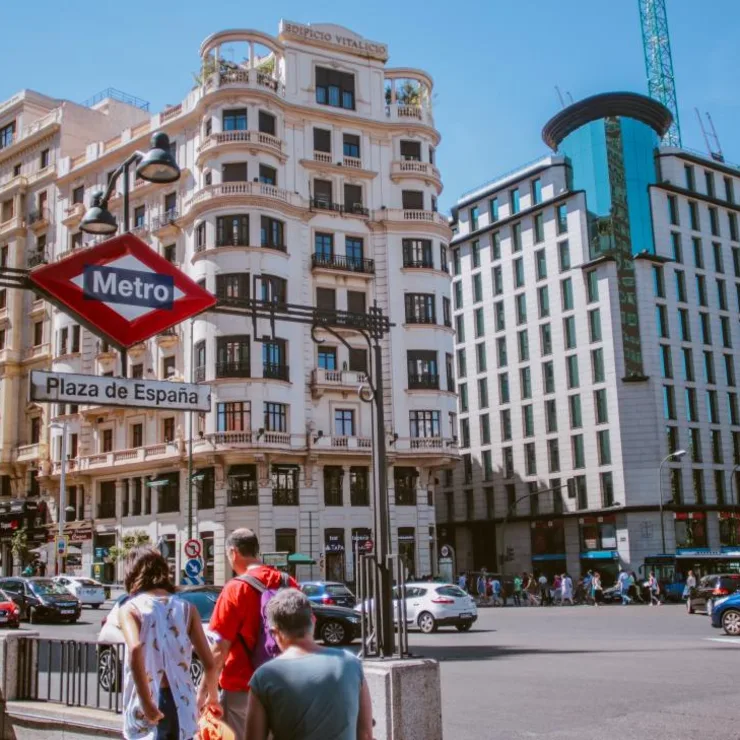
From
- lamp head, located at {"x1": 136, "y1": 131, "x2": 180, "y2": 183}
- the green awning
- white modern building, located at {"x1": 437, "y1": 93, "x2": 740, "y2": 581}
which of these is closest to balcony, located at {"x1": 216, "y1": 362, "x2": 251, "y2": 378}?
the green awning

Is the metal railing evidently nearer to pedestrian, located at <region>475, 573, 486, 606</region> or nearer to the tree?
the tree

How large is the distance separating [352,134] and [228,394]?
1624 cm

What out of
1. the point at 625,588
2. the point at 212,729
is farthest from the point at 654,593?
the point at 212,729

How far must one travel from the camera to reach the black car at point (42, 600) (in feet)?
99.1

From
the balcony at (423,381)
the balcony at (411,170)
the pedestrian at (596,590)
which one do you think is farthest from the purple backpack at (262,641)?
the balcony at (411,170)

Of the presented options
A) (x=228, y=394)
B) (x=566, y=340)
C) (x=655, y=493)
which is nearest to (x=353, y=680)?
(x=228, y=394)

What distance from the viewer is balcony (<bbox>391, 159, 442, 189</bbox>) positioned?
51.2 metres

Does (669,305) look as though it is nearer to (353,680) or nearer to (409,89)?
(409,89)

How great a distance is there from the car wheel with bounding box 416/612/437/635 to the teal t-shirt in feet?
76.1

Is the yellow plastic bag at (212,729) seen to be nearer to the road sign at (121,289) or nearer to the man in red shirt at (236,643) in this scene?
the man in red shirt at (236,643)

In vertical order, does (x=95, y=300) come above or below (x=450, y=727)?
above

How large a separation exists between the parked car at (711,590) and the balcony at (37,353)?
3840cm

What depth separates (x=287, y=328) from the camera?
46750 mm

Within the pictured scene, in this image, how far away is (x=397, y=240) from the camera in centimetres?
5053
